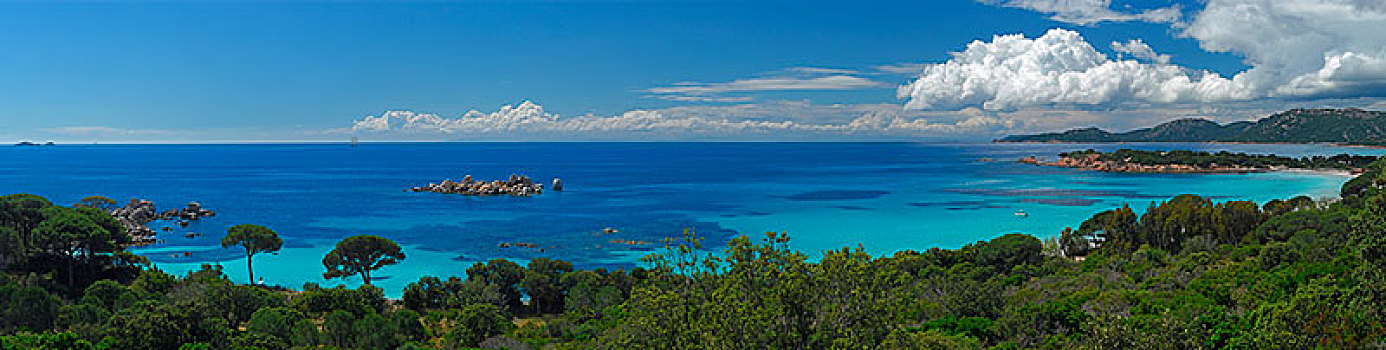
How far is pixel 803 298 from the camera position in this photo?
1223 centimetres

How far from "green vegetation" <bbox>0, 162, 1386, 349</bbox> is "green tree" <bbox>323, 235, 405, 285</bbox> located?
11 cm

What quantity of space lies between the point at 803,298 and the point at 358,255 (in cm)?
3299

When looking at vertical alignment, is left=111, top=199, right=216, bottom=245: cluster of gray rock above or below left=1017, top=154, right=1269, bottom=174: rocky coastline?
above

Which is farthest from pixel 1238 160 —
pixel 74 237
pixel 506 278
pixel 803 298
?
pixel 74 237

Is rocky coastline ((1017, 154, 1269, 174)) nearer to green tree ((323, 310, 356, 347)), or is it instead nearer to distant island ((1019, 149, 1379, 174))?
distant island ((1019, 149, 1379, 174))

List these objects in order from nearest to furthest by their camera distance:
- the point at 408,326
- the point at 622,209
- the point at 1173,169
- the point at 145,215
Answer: the point at 408,326 → the point at 145,215 → the point at 622,209 → the point at 1173,169

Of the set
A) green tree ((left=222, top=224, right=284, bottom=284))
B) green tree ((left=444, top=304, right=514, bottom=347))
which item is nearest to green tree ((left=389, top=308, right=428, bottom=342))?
green tree ((left=444, top=304, right=514, bottom=347))

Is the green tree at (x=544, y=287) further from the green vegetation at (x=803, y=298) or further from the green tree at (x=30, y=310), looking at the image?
the green tree at (x=30, y=310)

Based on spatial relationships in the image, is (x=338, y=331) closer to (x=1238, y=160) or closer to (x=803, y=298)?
(x=803, y=298)

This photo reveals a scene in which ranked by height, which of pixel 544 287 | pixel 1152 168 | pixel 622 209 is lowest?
pixel 1152 168

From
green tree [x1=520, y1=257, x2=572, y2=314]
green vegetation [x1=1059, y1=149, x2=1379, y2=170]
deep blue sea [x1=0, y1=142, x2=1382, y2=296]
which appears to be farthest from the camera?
green vegetation [x1=1059, y1=149, x2=1379, y2=170]

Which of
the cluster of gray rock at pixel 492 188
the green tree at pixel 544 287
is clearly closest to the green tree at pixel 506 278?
the green tree at pixel 544 287

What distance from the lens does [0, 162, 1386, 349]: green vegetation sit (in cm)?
1234

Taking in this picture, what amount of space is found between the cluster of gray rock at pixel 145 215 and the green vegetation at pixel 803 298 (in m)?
20.6
